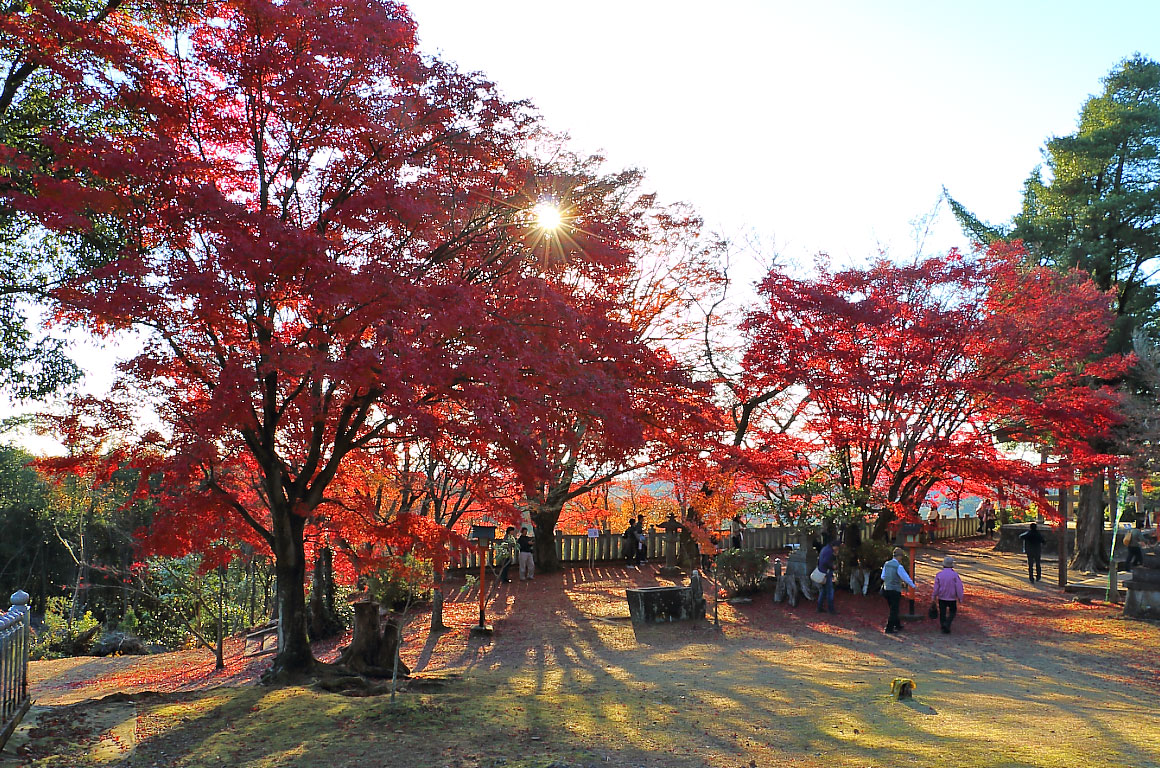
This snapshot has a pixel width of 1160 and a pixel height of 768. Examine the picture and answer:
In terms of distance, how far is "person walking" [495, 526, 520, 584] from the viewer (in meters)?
19.6

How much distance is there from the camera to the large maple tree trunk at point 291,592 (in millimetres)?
9508

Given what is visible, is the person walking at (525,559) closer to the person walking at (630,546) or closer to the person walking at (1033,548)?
the person walking at (630,546)

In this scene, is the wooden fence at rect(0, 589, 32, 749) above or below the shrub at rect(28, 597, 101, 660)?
above

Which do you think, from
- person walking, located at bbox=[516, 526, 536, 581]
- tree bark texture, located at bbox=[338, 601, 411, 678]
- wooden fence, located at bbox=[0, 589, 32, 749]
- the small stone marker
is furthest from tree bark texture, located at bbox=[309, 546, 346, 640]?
the small stone marker

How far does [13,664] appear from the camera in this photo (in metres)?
6.73

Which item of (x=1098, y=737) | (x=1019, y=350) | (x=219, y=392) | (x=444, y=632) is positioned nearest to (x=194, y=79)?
(x=219, y=392)

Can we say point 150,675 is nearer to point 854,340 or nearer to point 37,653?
point 37,653

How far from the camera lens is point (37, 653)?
20.9m

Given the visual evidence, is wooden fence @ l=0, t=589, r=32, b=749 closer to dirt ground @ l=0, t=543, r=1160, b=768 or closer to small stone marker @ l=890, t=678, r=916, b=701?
dirt ground @ l=0, t=543, r=1160, b=768

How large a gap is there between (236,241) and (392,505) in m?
10.6

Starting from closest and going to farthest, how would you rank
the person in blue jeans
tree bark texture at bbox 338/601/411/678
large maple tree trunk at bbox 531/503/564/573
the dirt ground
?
the dirt ground < tree bark texture at bbox 338/601/411/678 < the person in blue jeans < large maple tree trunk at bbox 531/503/564/573

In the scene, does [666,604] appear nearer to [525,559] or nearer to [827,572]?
[827,572]

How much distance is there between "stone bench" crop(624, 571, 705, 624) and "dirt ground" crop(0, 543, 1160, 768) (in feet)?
1.09

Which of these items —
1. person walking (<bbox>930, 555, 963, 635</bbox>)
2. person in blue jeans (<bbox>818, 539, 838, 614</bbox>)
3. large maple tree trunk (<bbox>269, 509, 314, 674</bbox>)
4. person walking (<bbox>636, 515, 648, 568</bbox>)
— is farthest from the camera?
person walking (<bbox>636, 515, 648, 568</bbox>)
